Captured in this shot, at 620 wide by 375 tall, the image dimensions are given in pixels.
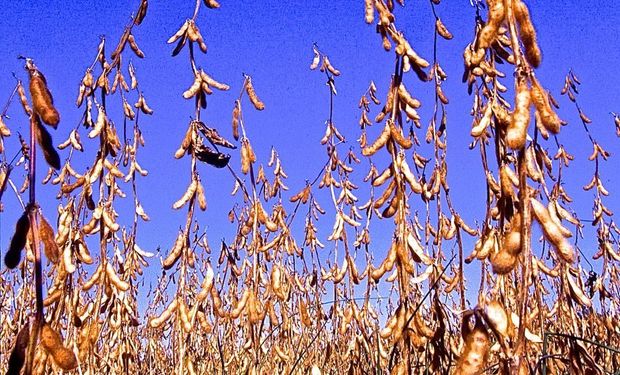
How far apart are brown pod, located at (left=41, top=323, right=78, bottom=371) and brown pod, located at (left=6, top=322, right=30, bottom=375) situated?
2cm

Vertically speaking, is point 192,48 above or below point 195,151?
above

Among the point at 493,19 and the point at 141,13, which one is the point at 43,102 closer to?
the point at 493,19

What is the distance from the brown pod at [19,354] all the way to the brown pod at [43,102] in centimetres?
28

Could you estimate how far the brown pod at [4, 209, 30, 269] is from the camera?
833mm

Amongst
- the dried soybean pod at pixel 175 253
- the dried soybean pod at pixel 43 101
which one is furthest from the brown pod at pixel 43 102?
the dried soybean pod at pixel 175 253

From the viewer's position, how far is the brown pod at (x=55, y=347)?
822 millimetres

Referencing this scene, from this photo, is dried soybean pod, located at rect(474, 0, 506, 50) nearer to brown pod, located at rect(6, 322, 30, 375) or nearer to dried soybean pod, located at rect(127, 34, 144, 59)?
brown pod, located at rect(6, 322, 30, 375)

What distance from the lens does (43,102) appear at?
35.5 inches

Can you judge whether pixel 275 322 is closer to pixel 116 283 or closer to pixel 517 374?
pixel 116 283

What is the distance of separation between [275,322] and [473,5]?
1.34m

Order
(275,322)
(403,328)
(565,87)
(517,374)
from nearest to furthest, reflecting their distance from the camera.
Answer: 1. (517,374)
2. (403,328)
3. (275,322)
4. (565,87)

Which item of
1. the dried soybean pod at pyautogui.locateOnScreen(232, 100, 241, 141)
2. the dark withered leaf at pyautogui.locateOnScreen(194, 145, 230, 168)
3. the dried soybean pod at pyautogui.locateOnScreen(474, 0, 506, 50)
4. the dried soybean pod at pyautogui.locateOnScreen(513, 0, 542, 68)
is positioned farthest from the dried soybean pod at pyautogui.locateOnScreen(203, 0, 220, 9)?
the dried soybean pod at pyautogui.locateOnScreen(513, 0, 542, 68)

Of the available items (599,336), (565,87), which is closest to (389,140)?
(565,87)

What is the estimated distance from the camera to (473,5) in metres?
1.64
